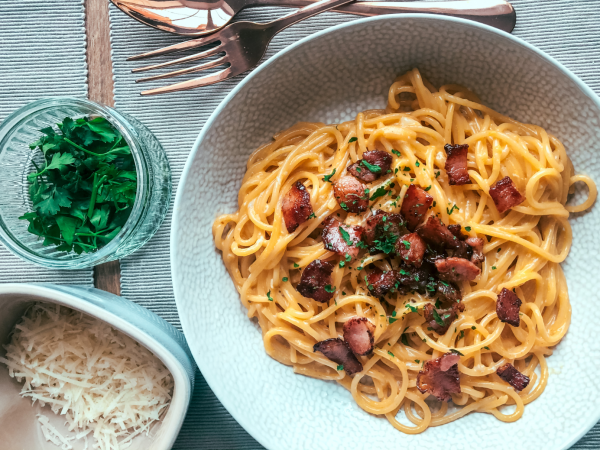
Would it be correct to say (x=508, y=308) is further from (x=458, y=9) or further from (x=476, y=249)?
(x=458, y=9)

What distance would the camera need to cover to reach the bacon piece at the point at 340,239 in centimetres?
253

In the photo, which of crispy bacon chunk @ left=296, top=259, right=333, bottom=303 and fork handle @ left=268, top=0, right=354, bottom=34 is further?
fork handle @ left=268, top=0, right=354, bottom=34

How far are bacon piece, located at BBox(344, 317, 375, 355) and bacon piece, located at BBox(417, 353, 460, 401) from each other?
0.34 meters

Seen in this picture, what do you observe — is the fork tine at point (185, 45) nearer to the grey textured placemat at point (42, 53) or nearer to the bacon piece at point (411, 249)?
the grey textured placemat at point (42, 53)

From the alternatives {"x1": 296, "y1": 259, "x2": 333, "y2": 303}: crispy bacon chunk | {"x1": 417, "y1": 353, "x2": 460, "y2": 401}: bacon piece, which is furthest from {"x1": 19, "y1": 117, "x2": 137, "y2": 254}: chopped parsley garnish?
{"x1": 417, "y1": 353, "x2": 460, "y2": 401}: bacon piece

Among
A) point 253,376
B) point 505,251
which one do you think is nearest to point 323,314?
point 253,376

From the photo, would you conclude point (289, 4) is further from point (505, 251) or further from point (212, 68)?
point (505, 251)

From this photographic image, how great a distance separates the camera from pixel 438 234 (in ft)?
8.02

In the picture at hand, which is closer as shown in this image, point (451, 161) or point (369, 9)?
point (451, 161)

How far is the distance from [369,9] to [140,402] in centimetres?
268

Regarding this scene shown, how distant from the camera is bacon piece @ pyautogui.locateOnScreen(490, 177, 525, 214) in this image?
8.14 feet

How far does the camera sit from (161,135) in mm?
2900

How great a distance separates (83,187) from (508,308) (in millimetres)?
2493

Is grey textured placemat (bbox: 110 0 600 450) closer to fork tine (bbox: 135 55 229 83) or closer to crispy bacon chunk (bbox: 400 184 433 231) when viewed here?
fork tine (bbox: 135 55 229 83)
